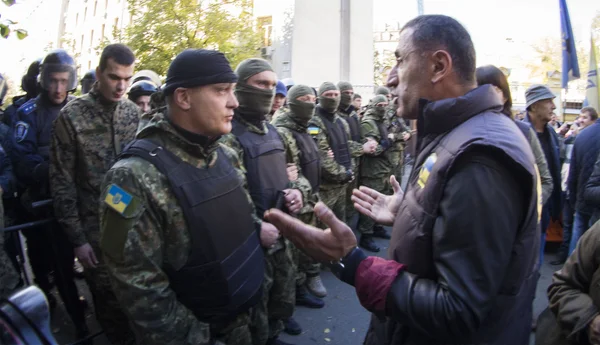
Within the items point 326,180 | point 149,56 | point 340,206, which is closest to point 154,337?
point 326,180

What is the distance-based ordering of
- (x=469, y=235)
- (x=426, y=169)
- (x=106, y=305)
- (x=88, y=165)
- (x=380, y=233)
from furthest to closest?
(x=380, y=233)
(x=106, y=305)
(x=88, y=165)
(x=426, y=169)
(x=469, y=235)

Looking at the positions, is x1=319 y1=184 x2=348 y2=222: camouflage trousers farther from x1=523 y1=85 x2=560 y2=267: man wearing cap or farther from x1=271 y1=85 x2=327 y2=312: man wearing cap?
x1=523 y1=85 x2=560 y2=267: man wearing cap

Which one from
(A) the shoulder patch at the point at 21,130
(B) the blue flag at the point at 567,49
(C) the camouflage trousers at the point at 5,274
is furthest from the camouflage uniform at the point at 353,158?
(C) the camouflage trousers at the point at 5,274

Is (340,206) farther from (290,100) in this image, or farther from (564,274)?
(564,274)

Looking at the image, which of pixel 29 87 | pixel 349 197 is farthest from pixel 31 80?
pixel 349 197

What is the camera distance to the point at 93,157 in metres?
3.09

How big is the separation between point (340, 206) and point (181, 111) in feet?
12.9

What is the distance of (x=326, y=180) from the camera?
5.42 m

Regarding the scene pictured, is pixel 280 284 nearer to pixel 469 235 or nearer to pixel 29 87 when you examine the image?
pixel 469 235

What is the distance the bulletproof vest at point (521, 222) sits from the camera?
1.27 meters

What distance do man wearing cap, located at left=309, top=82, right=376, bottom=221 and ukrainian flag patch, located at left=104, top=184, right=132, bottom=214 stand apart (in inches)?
138

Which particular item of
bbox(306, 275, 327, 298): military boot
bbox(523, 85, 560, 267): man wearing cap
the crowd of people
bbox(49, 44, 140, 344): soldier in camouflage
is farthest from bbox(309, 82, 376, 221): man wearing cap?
bbox(49, 44, 140, 344): soldier in camouflage

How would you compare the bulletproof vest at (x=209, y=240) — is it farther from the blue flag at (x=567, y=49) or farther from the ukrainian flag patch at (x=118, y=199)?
the blue flag at (x=567, y=49)

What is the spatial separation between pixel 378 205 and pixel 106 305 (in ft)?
7.69
